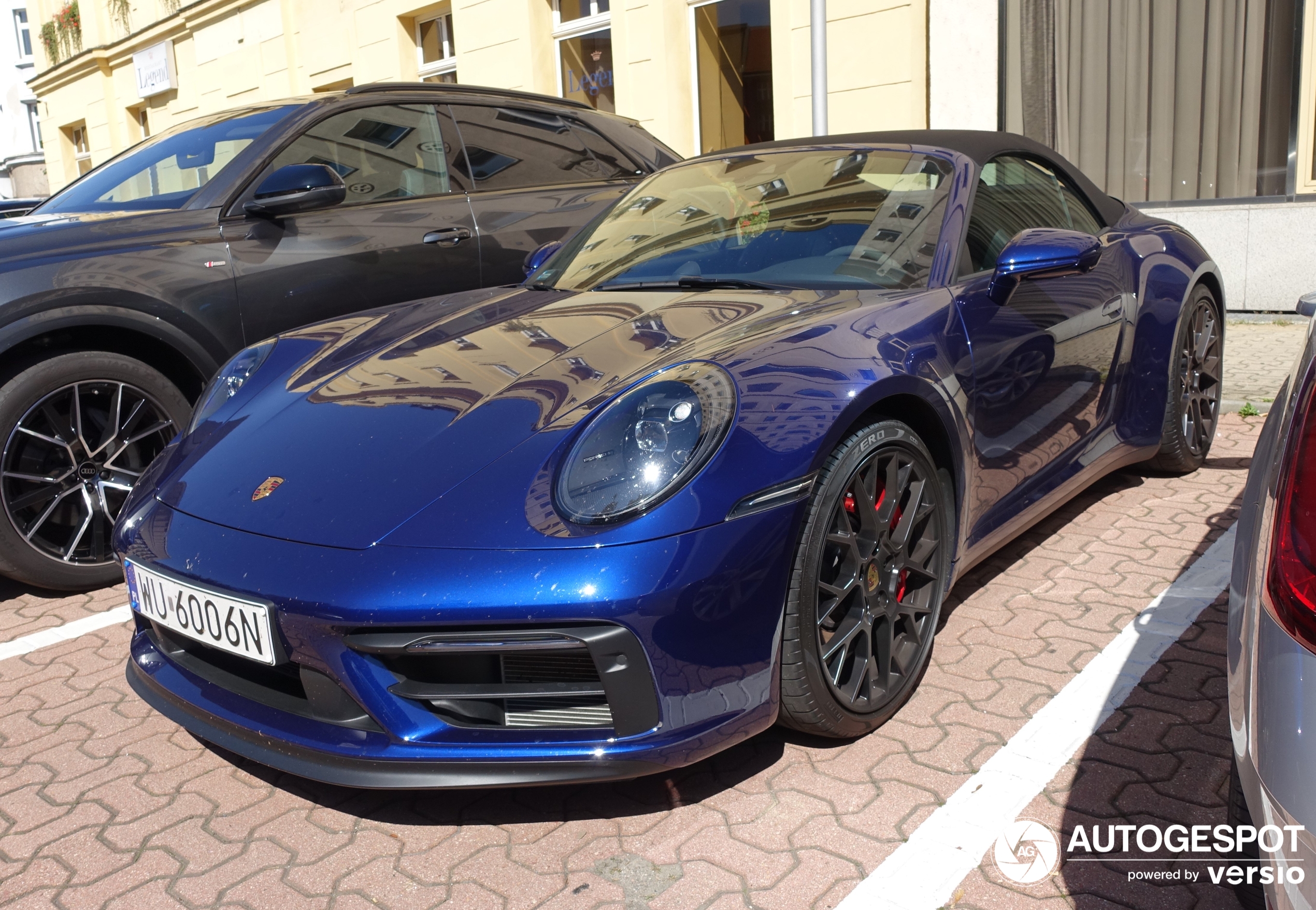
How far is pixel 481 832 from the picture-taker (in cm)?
226

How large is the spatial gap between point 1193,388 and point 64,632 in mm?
3995

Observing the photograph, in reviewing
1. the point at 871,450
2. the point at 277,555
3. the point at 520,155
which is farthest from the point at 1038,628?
the point at 520,155

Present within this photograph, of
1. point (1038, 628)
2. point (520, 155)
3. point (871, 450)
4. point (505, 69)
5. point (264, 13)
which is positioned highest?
point (264, 13)

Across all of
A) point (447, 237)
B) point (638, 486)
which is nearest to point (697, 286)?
point (638, 486)

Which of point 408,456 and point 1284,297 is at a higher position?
point 408,456

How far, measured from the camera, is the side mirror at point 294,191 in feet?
13.1

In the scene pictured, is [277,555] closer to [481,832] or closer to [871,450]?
[481,832]

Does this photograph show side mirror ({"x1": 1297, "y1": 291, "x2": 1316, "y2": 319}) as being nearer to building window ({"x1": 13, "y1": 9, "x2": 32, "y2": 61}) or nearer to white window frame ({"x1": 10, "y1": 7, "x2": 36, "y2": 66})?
white window frame ({"x1": 10, "y1": 7, "x2": 36, "y2": 66})

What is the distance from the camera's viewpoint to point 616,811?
7.59ft

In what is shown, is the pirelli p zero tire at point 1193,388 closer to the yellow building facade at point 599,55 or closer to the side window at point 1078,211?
the side window at point 1078,211

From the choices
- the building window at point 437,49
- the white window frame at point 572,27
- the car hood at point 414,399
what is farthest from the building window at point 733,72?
the car hood at point 414,399

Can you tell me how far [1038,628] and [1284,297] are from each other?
5.68 meters

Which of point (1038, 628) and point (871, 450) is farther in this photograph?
point (1038, 628)

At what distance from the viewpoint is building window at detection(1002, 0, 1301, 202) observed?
750 cm
